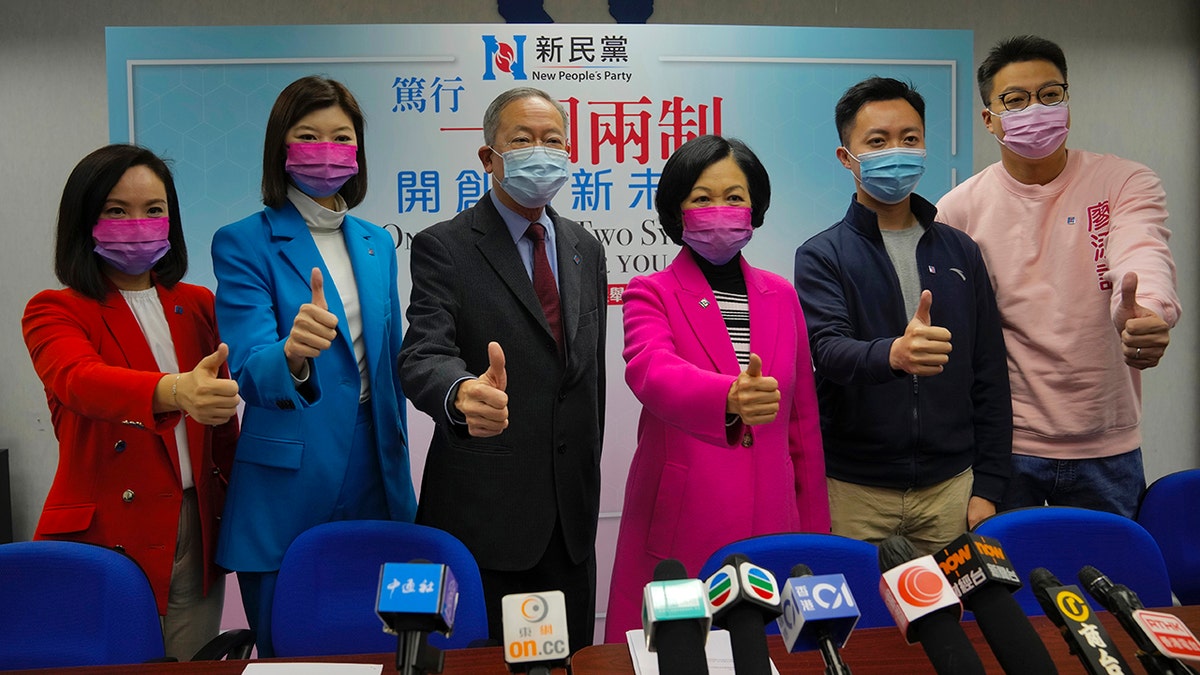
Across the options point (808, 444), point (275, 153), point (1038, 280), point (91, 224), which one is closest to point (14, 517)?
point (91, 224)

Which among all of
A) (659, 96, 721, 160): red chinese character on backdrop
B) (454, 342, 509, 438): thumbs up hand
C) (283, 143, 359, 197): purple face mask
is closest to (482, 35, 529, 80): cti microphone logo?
(659, 96, 721, 160): red chinese character on backdrop

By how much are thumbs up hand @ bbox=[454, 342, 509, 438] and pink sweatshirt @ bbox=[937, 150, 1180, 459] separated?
153 cm

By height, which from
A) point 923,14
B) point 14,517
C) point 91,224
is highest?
point 923,14

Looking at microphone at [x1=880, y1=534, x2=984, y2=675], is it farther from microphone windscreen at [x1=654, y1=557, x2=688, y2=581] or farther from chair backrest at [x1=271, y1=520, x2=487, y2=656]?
chair backrest at [x1=271, y1=520, x2=487, y2=656]

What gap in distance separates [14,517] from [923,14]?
5041 mm

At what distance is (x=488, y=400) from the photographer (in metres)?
1.77

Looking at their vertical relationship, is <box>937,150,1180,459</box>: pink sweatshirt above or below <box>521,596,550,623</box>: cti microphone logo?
above

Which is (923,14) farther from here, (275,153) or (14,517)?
(14,517)

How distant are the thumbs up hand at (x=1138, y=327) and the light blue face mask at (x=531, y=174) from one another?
1.43 meters

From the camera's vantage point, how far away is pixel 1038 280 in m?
2.49

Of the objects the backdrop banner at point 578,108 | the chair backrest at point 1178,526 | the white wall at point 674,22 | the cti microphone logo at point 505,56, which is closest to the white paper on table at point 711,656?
the chair backrest at point 1178,526

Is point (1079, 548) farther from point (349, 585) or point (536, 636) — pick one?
point (349, 585)

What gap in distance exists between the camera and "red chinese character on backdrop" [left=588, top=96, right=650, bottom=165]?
3.53 m

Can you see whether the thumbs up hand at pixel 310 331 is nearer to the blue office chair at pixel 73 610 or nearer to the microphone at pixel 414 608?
the blue office chair at pixel 73 610
